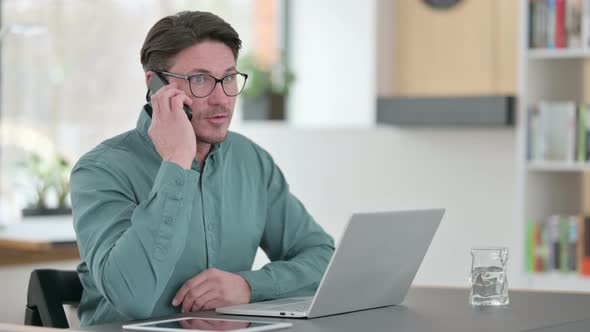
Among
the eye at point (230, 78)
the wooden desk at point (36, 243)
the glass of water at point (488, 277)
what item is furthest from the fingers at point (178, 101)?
the wooden desk at point (36, 243)

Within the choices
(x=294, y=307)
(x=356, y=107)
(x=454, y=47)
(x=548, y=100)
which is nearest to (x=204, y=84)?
(x=294, y=307)

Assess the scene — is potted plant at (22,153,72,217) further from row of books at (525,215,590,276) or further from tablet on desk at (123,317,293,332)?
tablet on desk at (123,317,293,332)

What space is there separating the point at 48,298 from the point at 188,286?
30 centimetres

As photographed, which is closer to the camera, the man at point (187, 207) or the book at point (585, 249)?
the man at point (187, 207)

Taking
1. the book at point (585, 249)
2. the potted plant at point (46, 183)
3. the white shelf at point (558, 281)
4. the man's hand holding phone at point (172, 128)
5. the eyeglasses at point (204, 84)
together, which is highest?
the eyeglasses at point (204, 84)

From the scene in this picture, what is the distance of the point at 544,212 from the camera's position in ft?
14.9

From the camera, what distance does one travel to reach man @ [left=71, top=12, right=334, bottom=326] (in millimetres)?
2117

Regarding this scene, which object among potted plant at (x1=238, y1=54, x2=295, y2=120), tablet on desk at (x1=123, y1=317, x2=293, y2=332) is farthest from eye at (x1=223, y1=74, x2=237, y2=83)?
potted plant at (x1=238, y1=54, x2=295, y2=120)

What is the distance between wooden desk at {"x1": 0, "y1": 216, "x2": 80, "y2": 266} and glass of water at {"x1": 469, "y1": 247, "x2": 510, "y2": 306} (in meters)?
2.56

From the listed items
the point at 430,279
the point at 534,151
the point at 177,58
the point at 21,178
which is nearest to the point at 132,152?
the point at 177,58

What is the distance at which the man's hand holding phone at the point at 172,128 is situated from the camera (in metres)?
2.21

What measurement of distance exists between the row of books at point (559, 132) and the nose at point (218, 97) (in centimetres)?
238

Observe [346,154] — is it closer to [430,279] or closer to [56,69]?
[430,279]

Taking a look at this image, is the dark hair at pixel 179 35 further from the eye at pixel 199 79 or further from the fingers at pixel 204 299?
the fingers at pixel 204 299
